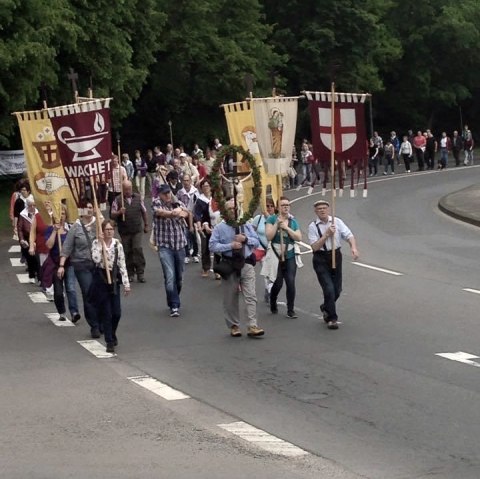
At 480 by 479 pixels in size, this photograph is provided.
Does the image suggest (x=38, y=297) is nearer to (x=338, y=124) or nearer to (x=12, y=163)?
(x=338, y=124)

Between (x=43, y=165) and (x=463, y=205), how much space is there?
1711 cm

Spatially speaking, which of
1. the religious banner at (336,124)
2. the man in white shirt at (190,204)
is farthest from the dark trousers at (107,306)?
the man in white shirt at (190,204)

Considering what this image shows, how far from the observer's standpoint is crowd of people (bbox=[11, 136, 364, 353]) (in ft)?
47.9

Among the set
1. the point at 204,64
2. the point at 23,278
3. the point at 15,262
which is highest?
the point at 204,64

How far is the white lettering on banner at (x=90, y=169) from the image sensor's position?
1504 centimetres

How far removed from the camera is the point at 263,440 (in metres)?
9.37

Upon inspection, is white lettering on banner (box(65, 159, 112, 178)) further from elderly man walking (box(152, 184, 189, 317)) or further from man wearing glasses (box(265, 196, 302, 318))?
man wearing glasses (box(265, 196, 302, 318))

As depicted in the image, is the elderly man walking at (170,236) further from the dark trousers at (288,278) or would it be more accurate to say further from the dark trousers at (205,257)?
the dark trousers at (205,257)

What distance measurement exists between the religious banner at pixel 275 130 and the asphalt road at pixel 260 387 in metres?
2.09

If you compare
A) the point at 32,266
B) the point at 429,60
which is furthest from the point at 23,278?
the point at 429,60

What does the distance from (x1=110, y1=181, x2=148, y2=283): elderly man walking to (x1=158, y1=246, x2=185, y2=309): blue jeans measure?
10.9ft

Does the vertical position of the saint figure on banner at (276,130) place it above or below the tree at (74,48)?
below

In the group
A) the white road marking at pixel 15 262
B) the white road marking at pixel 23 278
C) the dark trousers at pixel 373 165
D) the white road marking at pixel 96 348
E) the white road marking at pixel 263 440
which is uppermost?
the white road marking at pixel 263 440

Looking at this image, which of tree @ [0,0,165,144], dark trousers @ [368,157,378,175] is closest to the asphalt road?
tree @ [0,0,165,144]
